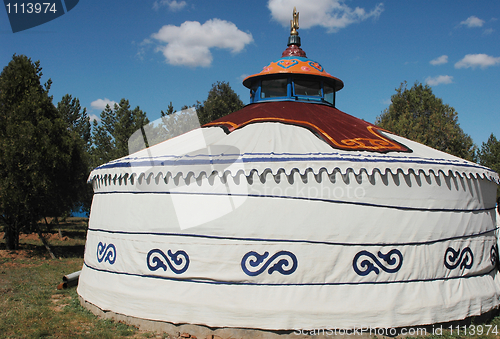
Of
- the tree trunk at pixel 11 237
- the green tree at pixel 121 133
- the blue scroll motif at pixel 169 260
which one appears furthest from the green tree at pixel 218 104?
the blue scroll motif at pixel 169 260

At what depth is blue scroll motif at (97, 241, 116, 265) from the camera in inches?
171

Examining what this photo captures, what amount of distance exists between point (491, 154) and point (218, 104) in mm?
14933

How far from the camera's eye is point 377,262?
12.2 feet

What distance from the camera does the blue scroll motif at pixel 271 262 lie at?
11.9 ft

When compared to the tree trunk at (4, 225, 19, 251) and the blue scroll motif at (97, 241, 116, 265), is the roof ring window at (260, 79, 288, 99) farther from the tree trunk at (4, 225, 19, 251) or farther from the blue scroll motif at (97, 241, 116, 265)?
the tree trunk at (4, 225, 19, 251)

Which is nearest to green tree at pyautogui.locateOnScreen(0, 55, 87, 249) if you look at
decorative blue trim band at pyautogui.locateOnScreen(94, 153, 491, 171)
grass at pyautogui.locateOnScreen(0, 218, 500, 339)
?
grass at pyautogui.locateOnScreen(0, 218, 500, 339)

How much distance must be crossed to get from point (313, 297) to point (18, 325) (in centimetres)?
334

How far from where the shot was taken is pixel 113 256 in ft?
14.2

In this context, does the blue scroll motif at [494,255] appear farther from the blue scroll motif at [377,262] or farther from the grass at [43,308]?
the grass at [43,308]

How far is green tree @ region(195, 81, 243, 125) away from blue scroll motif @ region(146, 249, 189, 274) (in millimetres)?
13650

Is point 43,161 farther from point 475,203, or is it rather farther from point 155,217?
point 475,203

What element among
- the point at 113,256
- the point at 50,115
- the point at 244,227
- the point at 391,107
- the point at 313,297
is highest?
the point at 391,107

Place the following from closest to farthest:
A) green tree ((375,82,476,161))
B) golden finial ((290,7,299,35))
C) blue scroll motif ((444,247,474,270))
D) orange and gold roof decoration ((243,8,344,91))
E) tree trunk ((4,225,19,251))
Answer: blue scroll motif ((444,247,474,270)), orange and gold roof decoration ((243,8,344,91)), golden finial ((290,7,299,35)), tree trunk ((4,225,19,251)), green tree ((375,82,476,161))

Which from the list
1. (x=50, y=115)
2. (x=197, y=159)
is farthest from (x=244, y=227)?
(x=50, y=115)
